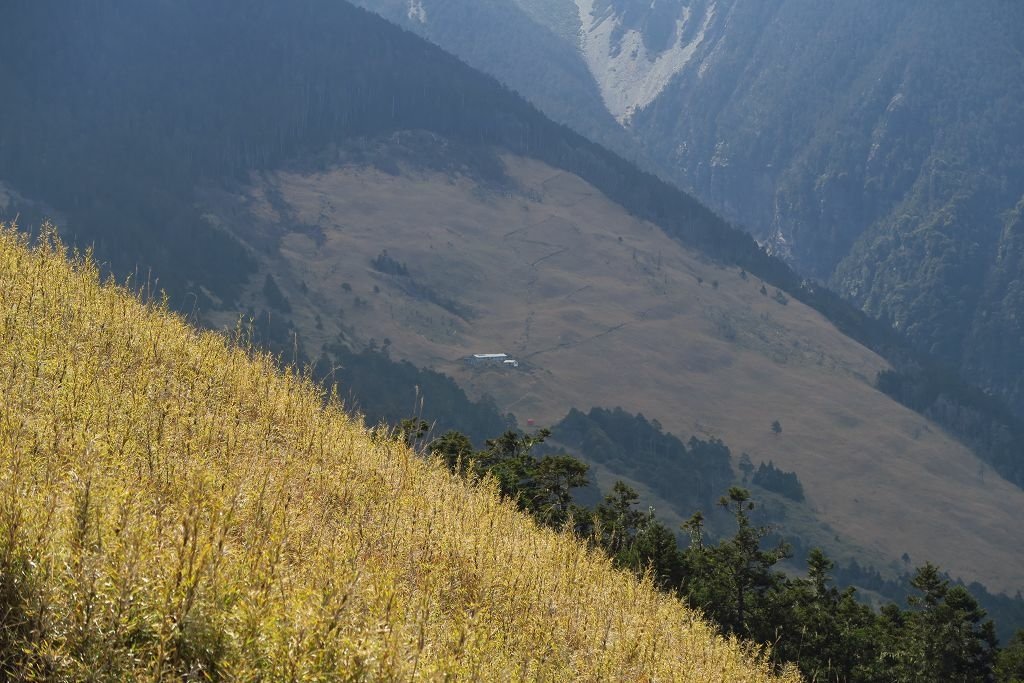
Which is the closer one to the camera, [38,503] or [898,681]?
[38,503]

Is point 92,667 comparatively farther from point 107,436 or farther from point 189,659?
point 107,436

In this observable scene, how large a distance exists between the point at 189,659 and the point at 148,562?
0.73 metres

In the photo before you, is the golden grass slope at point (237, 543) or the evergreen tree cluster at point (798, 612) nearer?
the golden grass slope at point (237, 543)

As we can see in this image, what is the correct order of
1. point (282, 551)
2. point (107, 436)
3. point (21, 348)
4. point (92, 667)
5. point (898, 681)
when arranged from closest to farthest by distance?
point (92, 667), point (282, 551), point (107, 436), point (21, 348), point (898, 681)

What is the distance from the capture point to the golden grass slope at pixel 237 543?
634cm

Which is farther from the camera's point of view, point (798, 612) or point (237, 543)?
point (798, 612)

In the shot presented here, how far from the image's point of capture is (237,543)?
7742 mm

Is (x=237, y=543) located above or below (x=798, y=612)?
above

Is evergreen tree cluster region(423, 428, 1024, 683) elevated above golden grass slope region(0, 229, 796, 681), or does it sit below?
below

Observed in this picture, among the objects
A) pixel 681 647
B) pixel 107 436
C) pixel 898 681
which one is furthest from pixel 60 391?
pixel 898 681

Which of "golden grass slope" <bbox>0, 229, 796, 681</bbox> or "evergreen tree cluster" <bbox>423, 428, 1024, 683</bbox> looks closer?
"golden grass slope" <bbox>0, 229, 796, 681</bbox>

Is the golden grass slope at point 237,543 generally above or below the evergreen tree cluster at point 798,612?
above

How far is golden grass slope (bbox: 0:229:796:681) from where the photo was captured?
250 inches

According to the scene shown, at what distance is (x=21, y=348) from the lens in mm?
10297
